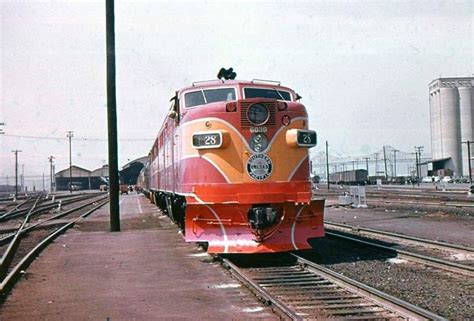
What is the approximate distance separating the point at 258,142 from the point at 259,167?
19.3 inches

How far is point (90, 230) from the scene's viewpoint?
19375mm

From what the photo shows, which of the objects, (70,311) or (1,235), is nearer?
(70,311)

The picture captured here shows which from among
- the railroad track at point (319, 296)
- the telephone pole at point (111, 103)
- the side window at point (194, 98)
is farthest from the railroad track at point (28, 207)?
the railroad track at point (319, 296)

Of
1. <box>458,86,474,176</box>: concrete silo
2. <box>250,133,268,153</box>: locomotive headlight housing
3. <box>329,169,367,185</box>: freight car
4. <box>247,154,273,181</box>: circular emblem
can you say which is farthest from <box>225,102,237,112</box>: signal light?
<box>458,86,474,176</box>: concrete silo

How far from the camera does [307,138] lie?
11.5 metres

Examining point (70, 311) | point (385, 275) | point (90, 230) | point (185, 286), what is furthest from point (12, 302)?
point (90, 230)

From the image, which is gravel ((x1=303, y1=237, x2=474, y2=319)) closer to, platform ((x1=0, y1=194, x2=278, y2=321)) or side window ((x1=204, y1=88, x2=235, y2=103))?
platform ((x1=0, y1=194, x2=278, y2=321))

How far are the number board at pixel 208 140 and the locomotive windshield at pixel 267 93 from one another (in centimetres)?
150

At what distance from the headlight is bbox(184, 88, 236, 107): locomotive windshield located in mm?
1037

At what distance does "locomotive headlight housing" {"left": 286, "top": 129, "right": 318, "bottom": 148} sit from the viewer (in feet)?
36.7


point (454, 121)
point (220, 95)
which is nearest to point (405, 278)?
point (220, 95)

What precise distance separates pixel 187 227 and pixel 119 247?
397 centimetres

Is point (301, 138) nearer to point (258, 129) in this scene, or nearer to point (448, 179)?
point (258, 129)

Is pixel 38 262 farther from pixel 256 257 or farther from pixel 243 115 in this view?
pixel 243 115
